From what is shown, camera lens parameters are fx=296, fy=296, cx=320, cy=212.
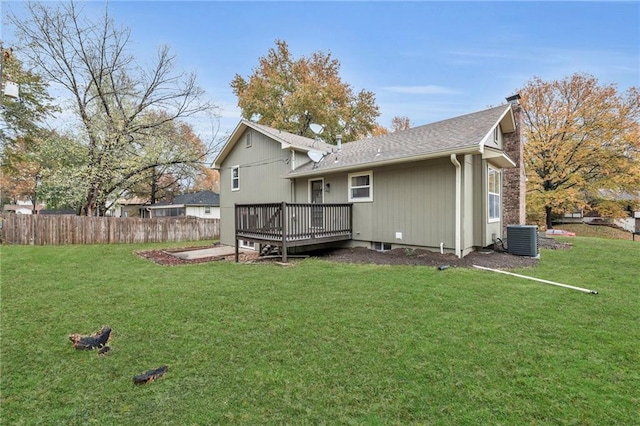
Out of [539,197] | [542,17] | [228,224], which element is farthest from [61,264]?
[539,197]

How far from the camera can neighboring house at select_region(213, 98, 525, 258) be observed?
24.1 feet

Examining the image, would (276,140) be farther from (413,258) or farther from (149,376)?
(149,376)

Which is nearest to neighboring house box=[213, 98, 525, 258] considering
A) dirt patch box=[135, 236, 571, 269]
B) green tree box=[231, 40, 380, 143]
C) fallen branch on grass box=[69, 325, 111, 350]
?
dirt patch box=[135, 236, 571, 269]

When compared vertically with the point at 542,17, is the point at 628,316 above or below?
below

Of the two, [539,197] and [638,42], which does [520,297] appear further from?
[539,197]

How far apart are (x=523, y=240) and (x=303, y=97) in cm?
1724

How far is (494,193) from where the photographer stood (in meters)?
8.68

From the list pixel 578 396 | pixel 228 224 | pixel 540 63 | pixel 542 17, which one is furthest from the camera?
pixel 540 63

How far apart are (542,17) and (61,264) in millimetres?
16577

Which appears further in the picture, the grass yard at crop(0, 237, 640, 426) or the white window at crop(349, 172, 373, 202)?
the white window at crop(349, 172, 373, 202)

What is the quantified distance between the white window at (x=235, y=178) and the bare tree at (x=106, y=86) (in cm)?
508

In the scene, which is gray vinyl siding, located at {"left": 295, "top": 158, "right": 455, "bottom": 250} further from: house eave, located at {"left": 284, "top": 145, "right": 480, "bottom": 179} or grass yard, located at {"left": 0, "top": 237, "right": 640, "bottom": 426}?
grass yard, located at {"left": 0, "top": 237, "right": 640, "bottom": 426}

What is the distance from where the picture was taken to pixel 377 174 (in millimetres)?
8680

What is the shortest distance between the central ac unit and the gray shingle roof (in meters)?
2.82
